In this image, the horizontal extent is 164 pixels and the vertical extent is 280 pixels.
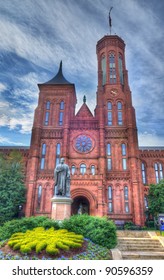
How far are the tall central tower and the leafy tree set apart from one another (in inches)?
Answer: 483

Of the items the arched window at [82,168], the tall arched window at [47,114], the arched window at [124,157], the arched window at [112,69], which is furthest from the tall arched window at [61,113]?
the arched window at [124,157]

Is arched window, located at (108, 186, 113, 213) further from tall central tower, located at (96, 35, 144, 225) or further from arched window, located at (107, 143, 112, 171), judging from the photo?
arched window, located at (107, 143, 112, 171)

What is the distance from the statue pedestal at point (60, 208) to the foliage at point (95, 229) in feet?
2.41

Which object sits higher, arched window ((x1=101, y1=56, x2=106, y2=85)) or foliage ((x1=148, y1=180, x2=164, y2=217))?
arched window ((x1=101, y1=56, x2=106, y2=85))

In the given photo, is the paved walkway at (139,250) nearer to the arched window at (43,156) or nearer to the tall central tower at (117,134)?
the tall central tower at (117,134)

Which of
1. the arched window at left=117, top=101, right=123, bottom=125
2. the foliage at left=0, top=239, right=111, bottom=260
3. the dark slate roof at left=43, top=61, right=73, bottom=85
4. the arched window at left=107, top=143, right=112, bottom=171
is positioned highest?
the dark slate roof at left=43, top=61, right=73, bottom=85

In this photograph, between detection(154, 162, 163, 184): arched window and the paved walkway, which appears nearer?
the paved walkway

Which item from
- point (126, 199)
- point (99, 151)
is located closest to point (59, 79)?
point (99, 151)

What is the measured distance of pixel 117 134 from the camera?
1247 inches

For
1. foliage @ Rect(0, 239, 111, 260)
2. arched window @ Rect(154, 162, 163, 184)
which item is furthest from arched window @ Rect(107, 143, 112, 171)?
foliage @ Rect(0, 239, 111, 260)

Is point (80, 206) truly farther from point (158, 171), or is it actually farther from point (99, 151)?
point (158, 171)

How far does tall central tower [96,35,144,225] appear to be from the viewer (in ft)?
89.1

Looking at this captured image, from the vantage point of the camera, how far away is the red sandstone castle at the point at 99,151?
26.6m
